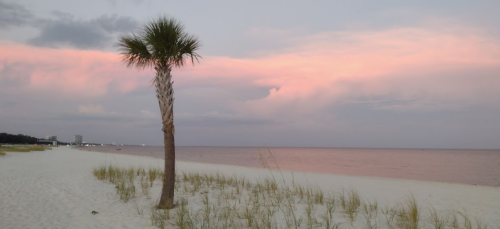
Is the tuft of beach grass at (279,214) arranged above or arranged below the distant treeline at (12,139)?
below

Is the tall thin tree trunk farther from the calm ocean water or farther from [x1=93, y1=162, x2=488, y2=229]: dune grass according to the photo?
the calm ocean water

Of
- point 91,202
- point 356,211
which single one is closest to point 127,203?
point 91,202

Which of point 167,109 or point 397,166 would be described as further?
point 397,166

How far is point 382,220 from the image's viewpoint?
785 centimetres

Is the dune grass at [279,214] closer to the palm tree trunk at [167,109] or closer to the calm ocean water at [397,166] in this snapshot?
the palm tree trunk at [167,109]

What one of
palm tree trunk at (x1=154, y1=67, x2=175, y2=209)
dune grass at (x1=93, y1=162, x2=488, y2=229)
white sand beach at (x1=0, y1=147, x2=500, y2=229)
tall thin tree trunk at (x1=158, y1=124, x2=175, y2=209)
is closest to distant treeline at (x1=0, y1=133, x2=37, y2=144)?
white sand beach at (x1=0, y1=147, x2=500, y2=229)

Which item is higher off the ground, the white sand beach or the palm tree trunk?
the palm tree trunk

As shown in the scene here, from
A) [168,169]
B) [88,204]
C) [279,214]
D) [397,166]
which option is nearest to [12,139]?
[397,166]

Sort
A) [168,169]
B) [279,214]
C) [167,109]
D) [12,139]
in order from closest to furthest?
[279,214]
[167,109]
[168,169]
[12,139]

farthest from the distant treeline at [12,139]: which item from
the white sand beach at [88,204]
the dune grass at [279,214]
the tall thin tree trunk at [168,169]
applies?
the tall thin tree trunk at [168,169]

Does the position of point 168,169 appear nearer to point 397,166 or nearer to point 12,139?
point 397,166

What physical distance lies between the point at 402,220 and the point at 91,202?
8.24 meters

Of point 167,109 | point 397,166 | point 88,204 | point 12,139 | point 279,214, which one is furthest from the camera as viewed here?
point 12,139

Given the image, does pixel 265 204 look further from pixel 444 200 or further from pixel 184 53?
pixel 444 200
